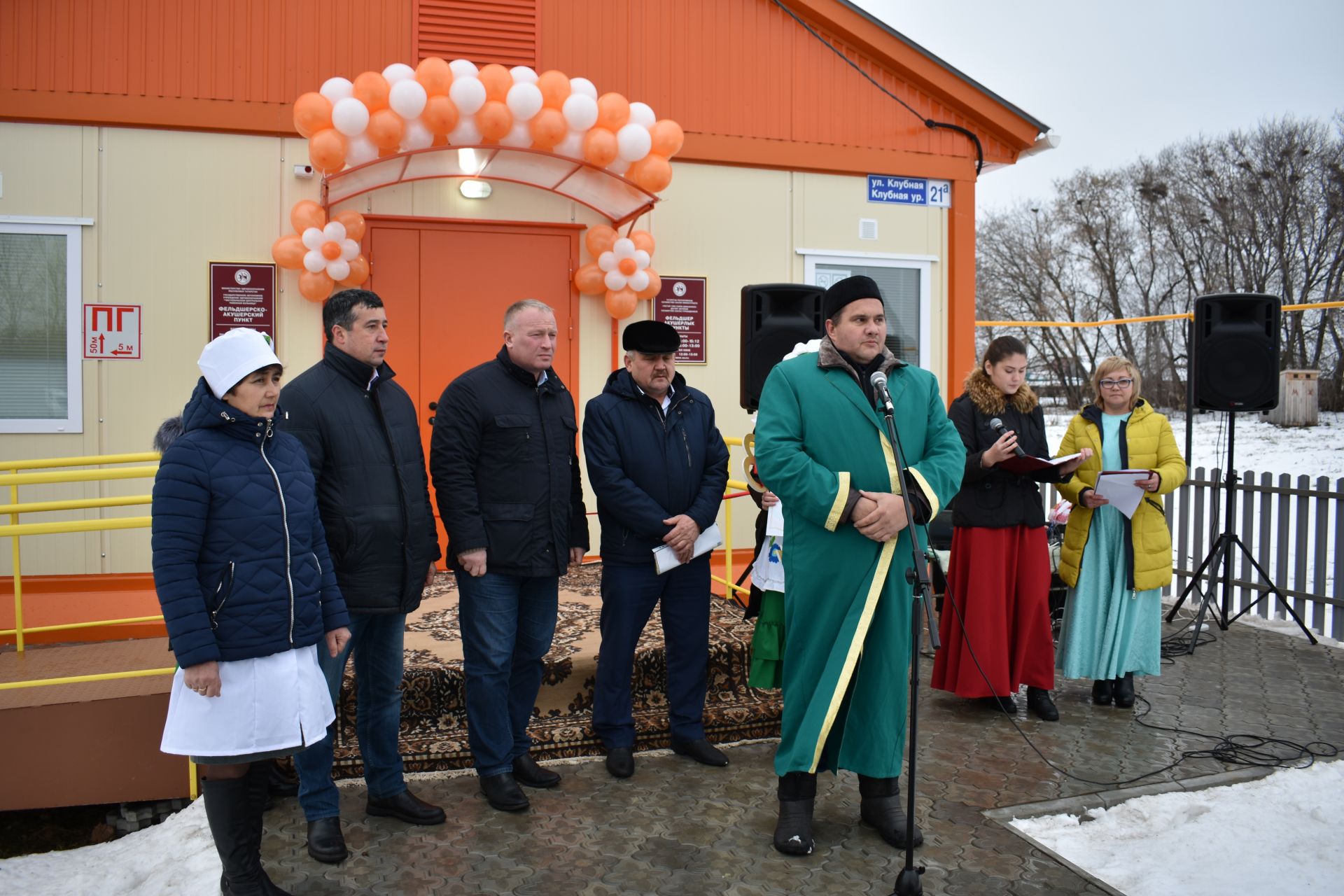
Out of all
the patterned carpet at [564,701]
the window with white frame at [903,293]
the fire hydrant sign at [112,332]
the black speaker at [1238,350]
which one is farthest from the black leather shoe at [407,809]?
the black speaker at [1238,350]

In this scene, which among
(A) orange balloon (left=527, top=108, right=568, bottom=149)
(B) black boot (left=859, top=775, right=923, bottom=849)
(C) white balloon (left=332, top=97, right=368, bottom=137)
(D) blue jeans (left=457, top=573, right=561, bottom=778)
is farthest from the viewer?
(A) orange balloon (left=527, top=108, right=568, bottom=149)

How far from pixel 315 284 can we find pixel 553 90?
6.59 feet

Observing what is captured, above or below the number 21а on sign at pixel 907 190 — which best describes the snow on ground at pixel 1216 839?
below

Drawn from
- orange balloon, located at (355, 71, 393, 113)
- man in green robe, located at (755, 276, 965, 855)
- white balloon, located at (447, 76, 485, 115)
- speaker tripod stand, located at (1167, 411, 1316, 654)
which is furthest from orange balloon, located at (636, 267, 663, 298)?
speaker tripod stand, located at (1167, 411, 1316, 654)

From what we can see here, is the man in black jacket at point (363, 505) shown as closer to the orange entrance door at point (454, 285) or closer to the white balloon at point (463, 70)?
the white balloon at point (463, 70)

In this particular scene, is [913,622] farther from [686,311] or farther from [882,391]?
[686,311]

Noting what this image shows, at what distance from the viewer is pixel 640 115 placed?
21.4ft

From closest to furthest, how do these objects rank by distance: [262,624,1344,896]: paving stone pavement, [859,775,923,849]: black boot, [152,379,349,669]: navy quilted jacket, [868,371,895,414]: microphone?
[152,379,349,669]: navy quilted jacket < [868,371,895,414]: microphone < [262,624,1344,896]: paving stone pavement < [859,775,923,849]: black boot

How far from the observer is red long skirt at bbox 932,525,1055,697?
5215mm

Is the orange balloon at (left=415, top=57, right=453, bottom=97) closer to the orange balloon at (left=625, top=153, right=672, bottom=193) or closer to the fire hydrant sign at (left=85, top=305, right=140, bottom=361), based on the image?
the orange balloon at (left=625, top=153, right=672, bottom=193)

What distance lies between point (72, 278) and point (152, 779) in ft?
12.7

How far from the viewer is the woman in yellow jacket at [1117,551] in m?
5.46

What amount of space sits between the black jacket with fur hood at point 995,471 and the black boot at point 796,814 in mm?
2084

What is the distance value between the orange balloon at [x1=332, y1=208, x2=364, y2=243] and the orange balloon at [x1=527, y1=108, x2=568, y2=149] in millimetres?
1316
